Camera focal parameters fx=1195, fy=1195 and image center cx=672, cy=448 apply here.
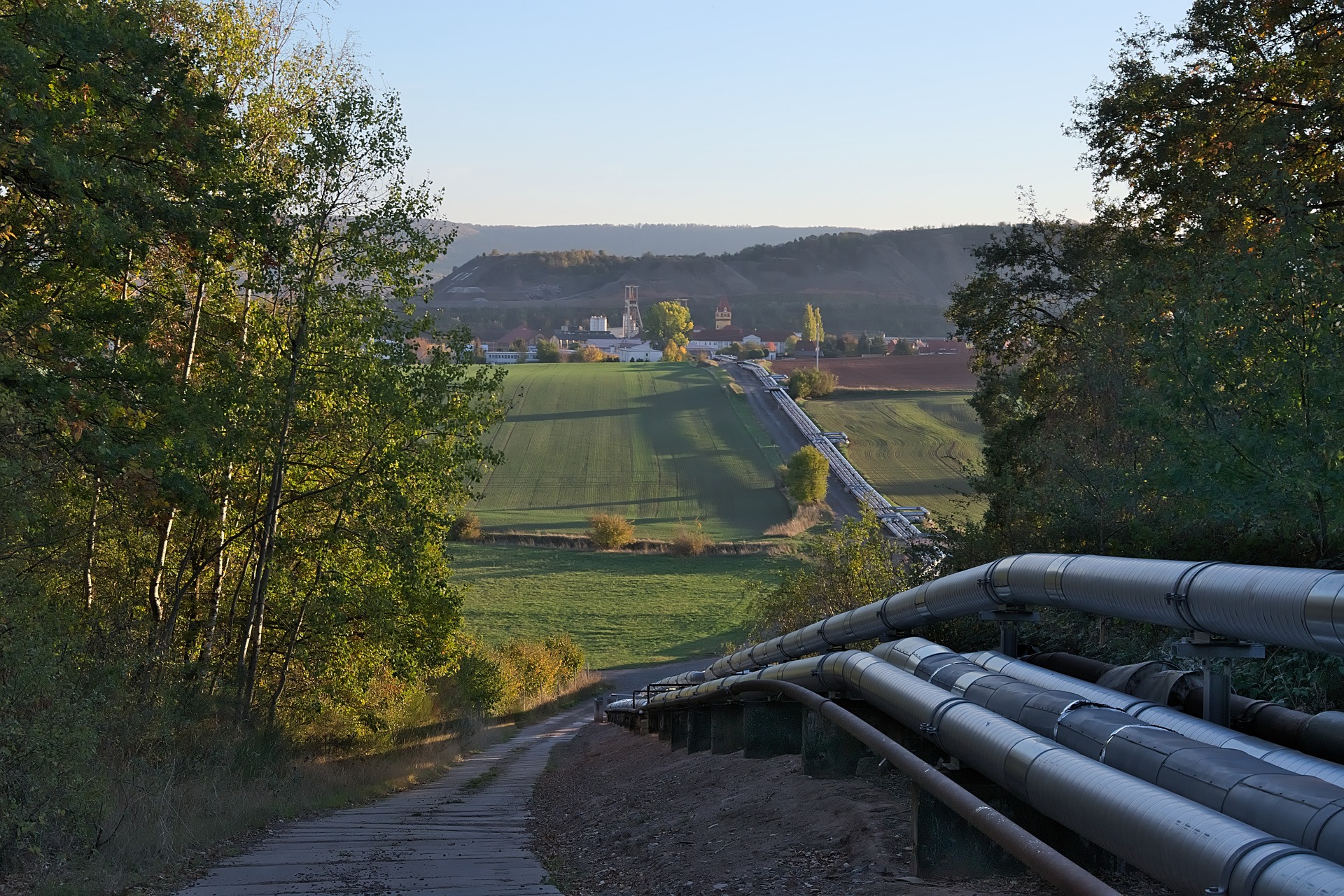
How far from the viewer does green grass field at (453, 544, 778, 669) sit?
177 ft

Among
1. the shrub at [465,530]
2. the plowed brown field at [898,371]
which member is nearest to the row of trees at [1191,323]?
the shrub at [465,530]

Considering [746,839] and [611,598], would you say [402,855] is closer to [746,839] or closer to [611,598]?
[746,839]

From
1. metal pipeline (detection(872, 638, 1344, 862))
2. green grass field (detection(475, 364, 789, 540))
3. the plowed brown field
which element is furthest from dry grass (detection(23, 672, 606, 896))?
the plowed brown field

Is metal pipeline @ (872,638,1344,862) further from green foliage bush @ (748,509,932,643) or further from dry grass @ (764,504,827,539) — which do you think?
dry grass @ (764,504,827,539)

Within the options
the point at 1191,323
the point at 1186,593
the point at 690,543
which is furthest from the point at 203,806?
the point at 690,543

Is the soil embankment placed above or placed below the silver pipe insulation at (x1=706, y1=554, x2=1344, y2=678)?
below

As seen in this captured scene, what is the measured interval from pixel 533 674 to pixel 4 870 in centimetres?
3543

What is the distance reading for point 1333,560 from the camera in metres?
9.91

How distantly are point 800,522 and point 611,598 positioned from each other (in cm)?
1956

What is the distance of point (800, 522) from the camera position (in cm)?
7700

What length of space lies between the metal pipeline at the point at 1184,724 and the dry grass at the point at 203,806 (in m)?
5.53

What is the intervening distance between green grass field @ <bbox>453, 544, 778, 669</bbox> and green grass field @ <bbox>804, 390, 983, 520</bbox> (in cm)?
1666

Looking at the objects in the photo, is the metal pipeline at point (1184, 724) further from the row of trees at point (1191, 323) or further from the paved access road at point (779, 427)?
the paved access road at point (779, 427)

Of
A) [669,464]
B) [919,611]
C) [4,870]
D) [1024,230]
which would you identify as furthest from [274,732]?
[669,464]
